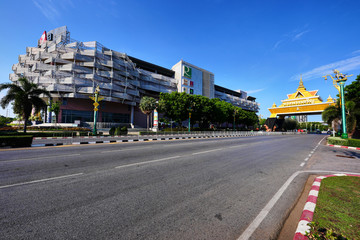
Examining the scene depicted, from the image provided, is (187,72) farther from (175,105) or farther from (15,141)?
(15,141)

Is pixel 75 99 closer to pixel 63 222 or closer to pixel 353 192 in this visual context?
pixel 63 222

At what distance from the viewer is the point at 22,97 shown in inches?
826

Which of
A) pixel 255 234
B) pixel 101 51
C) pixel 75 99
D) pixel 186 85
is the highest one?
pixel 101 51

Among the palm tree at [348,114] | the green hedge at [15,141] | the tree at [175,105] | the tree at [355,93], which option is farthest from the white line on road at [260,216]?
the tree at [175,105]

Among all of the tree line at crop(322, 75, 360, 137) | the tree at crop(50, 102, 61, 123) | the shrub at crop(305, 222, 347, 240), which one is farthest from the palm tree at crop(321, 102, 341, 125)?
the tree at crop(50, 102, 61, 123)

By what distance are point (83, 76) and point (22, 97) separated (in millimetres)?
20234

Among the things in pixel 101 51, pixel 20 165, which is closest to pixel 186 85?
pixel 101 51

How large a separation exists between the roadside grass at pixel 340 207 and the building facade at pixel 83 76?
44217 millimetres

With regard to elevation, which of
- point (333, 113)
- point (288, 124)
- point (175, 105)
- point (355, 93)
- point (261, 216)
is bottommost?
point (261, 216)

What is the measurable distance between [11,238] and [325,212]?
198 inches

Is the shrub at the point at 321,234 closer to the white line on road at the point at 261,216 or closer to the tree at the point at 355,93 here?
the white line on road at the point at 261,216

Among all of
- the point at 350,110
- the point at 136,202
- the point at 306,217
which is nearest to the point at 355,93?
the point at 350,110

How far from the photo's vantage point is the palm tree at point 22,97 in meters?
20.5

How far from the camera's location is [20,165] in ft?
18.7
